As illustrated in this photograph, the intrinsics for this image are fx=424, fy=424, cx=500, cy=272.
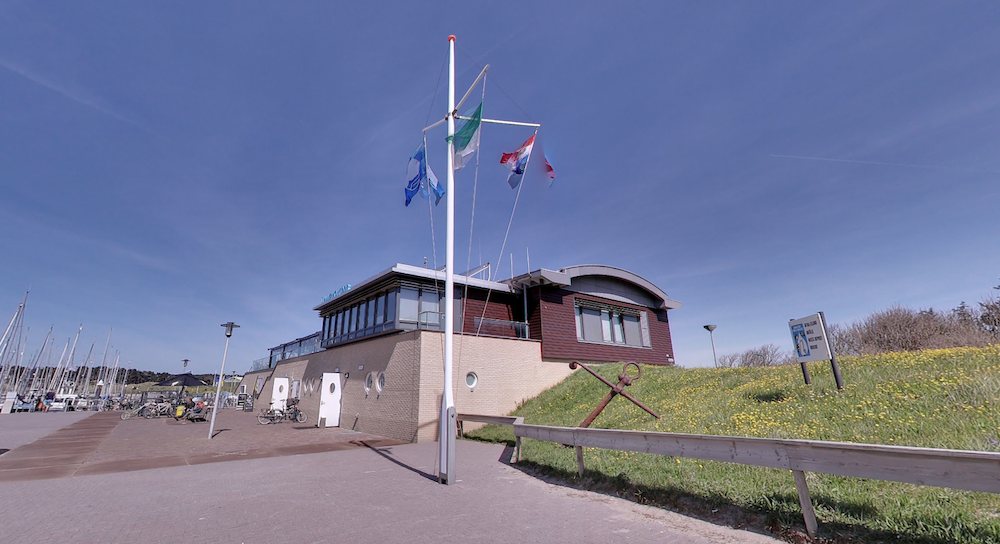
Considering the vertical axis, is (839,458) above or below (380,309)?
below

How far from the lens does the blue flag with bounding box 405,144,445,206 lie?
1072cm

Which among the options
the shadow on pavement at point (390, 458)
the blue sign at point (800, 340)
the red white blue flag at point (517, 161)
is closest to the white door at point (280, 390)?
the shadow on pavement at point (390, 458)

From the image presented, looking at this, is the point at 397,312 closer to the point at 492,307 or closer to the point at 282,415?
the point at 492,307

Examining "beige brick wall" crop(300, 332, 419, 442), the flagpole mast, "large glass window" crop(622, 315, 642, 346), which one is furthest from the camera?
"large glass window" crop(622, 315, 642, 346)

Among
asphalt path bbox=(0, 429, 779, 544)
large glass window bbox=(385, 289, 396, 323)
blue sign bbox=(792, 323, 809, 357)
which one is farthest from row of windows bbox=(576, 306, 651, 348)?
asphalt path bbox=(0, 429, 779, 544)

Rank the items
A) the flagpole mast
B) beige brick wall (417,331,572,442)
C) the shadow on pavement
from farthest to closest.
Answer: beige brick wall (417,331,572,442)
the shadow on pavement
the flagpole mast

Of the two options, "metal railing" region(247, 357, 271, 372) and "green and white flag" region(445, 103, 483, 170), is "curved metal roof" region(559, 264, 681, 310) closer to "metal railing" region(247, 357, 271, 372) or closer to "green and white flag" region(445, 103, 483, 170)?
"green and white flag" region(445, 103, 483, 170)

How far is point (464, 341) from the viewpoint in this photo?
1672cm

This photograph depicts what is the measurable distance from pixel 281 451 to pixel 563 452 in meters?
8.34

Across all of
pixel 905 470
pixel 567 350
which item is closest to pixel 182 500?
pixel 905 470

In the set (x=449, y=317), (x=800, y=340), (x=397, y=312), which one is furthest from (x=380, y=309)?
(x=800, y=340)

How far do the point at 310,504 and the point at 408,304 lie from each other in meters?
11.5

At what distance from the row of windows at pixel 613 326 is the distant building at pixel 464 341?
0.06 meters

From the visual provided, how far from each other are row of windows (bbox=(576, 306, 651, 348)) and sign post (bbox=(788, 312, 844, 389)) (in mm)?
11656
